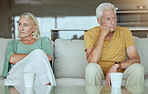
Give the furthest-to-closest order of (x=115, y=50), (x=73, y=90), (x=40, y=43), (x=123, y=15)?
(x=123, y=15)
(x=40, y=43)
(x=115, y=50)
(x=73, y=90)

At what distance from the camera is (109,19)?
2262 mm

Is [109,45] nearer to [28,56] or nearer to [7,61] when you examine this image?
[28,56]

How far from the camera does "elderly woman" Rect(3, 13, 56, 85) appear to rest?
1.88 metres

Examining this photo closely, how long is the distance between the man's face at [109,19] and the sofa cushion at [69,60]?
16.4 inches

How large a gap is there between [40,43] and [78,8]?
3.65 m

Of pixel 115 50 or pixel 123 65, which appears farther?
pixel 115 50

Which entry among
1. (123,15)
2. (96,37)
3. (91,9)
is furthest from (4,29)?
(96,37)

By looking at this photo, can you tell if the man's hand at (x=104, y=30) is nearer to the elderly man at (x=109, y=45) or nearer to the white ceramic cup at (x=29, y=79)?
the elderly man at (x=109, y=45)

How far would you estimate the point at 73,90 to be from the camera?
4.47 feet

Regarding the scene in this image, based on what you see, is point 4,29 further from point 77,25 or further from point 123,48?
point 123,48

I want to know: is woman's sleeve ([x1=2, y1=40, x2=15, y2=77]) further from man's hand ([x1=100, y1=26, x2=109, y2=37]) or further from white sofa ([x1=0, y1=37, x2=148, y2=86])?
man's hand ([x1=100, y1=26, x2=109, y2=37])

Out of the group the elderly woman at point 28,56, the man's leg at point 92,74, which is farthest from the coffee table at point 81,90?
the man's leg at point 92,74

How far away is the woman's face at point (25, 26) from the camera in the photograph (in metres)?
2.45

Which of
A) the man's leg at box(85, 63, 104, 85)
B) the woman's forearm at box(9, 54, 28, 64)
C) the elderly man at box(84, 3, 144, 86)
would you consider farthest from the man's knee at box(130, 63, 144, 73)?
the woman's forearm at box(9, 54, 28, 64)
